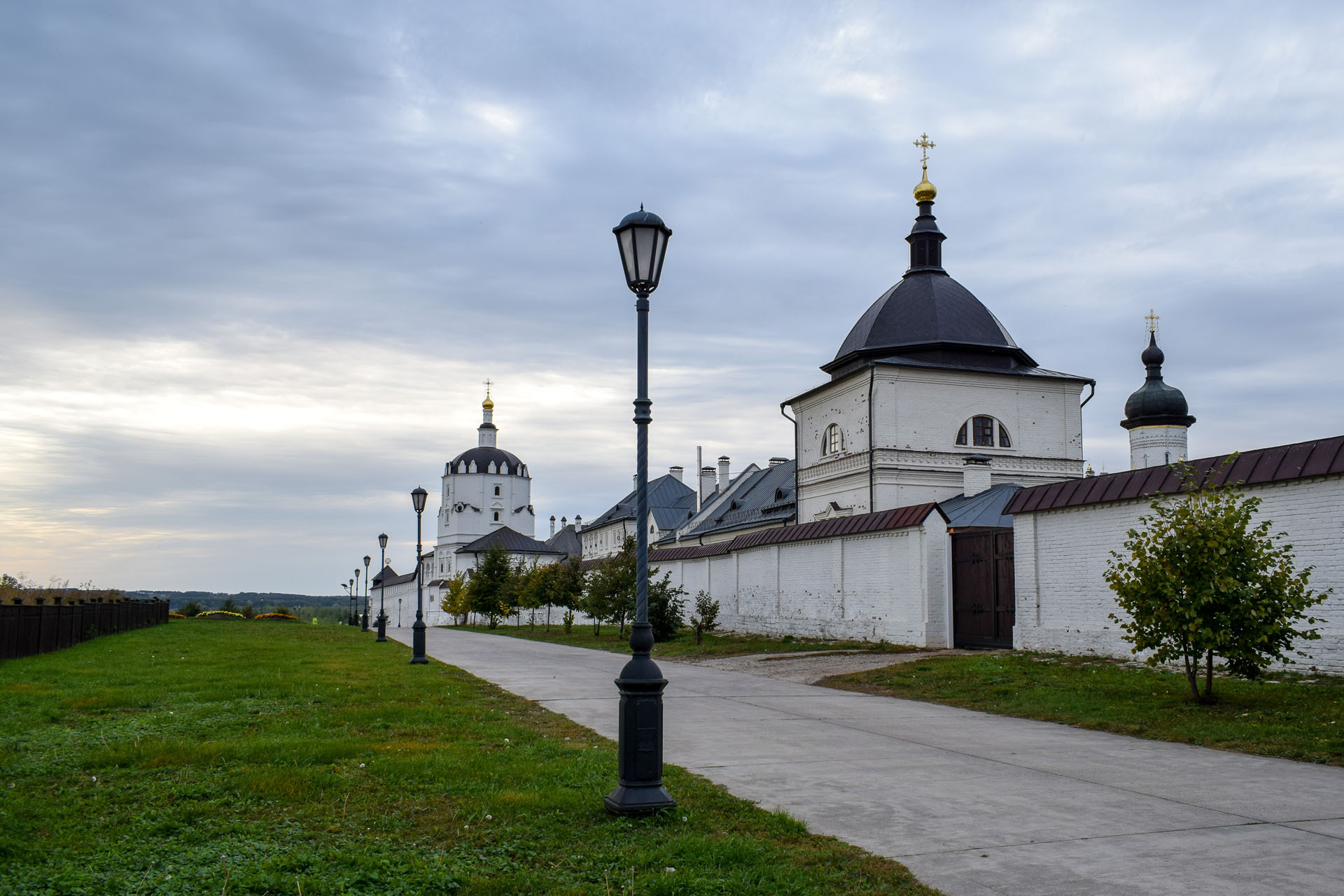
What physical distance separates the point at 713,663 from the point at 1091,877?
16.0 metres

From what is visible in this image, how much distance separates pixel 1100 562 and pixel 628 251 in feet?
41.0

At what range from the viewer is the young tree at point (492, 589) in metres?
48.9

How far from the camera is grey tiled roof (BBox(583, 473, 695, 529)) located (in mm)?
69250

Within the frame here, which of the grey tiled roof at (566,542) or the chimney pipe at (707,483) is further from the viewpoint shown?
the grey tiled roof at (566,542)

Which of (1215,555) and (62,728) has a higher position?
(1215,555)

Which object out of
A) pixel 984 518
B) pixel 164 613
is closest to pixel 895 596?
pixel 984 518

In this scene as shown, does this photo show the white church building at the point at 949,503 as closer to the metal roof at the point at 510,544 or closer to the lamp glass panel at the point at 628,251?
Result: the lamp glass panel at the point at 628,251

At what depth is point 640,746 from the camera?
241 inches

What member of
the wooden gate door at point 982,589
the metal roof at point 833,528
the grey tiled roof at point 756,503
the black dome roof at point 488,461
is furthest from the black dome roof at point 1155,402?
the black dome roof at point 488,461

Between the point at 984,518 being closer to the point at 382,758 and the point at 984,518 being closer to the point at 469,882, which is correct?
the point at 382,758

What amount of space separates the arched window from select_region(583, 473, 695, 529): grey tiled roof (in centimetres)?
3096

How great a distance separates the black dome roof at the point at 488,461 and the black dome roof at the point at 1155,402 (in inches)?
2821

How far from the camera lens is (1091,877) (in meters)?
4.86

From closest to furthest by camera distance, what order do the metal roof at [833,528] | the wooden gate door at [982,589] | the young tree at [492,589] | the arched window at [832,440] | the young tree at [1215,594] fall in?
the young tree at [1215,594] < the wooden gate door at [982,589] < the metal roof at [833,528] < the arched window at [832,440] < the young tree at [492,589]
